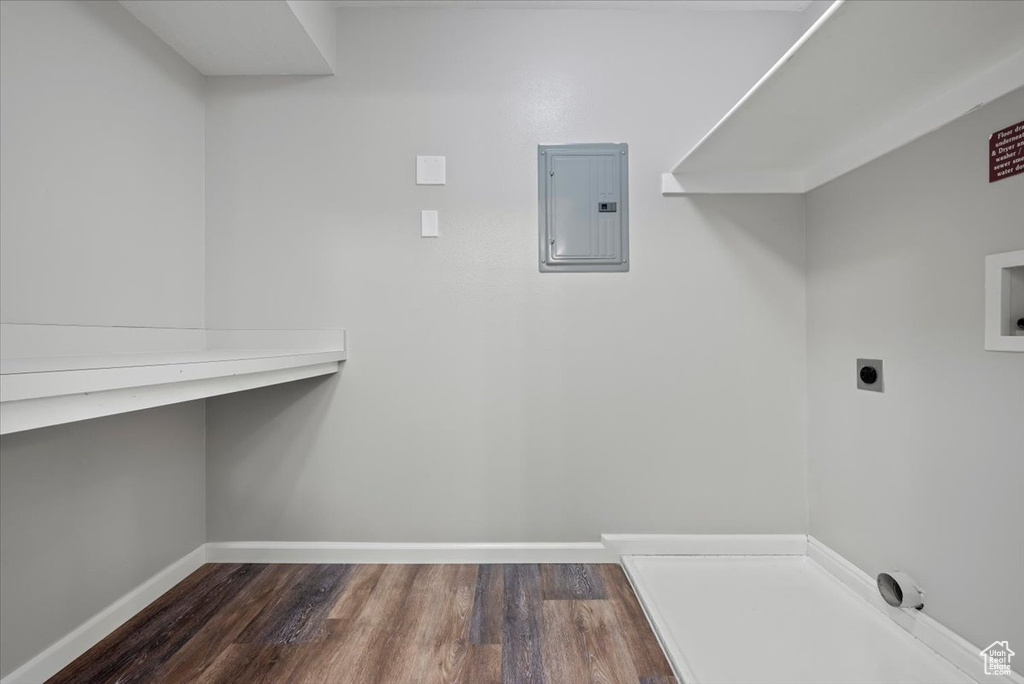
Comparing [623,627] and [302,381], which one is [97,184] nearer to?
[302,381]

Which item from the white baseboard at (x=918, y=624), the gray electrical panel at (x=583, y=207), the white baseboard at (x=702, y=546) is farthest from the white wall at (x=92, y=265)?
the white baseboard at (x=918, y=624)

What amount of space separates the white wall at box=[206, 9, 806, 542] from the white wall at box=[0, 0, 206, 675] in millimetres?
181

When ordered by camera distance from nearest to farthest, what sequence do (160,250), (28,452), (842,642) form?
(28,452) → (842,642) → (160,250)

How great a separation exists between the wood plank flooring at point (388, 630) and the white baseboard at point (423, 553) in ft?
0.14

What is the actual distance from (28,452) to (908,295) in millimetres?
2567

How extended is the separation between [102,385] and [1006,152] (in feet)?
6.80

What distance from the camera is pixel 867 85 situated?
3.87ft

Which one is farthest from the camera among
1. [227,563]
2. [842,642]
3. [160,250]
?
[227,563]

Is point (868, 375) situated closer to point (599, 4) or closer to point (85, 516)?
point (599, 4)

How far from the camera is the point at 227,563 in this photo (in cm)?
186

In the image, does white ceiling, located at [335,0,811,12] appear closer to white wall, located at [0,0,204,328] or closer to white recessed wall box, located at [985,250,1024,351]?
white wall, located at [0,0,204,328]

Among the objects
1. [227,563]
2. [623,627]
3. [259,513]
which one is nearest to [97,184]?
[259,513]

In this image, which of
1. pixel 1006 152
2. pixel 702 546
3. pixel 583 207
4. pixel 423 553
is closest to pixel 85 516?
pixel 423 553
